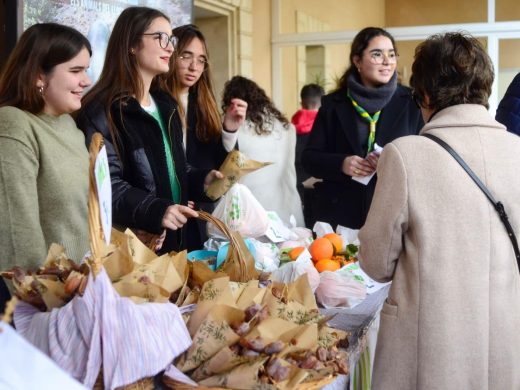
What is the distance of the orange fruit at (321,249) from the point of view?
226 centimetres

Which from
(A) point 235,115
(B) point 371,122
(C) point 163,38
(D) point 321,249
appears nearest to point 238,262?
(D) point 321,249

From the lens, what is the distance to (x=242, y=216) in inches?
92.9

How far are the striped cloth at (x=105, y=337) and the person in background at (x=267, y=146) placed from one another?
2.31m

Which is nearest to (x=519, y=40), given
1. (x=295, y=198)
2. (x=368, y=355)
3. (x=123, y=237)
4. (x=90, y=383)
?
(x=295, y=198)

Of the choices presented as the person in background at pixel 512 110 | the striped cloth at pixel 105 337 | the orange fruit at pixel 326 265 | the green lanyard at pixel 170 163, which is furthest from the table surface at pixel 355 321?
the person in background at pixel 512 110

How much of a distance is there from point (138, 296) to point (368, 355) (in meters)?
0.83

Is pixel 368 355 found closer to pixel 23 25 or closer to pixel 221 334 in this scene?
pixel 221 334

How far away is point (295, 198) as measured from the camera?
3.85 meters

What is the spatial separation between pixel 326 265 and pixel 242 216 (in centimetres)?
37

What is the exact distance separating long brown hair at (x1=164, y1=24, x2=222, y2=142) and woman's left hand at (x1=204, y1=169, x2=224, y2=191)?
0.43 meters

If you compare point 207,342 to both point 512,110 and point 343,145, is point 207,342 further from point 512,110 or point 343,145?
point 343,145

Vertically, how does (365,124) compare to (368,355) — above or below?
above

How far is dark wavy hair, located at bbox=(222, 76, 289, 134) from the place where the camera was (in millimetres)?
3545

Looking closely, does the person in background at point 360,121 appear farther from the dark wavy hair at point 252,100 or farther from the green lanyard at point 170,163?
the green lanyard at point 170,163
